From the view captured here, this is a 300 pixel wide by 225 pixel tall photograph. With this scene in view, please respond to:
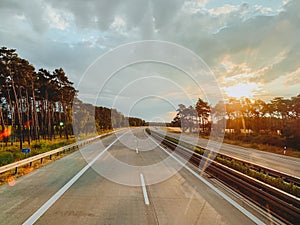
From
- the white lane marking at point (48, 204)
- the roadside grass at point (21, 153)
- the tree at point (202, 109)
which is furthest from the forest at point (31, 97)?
the tree at point (202, 109)

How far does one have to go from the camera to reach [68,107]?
57.6 meters

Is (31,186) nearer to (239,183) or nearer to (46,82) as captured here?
(239,183)

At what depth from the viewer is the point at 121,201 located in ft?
21.2

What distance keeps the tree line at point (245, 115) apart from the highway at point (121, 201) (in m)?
32.3

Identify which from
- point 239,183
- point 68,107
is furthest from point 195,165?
point 68,107

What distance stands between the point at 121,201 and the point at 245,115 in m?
59.4

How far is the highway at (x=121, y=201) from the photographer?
5184 millimetres

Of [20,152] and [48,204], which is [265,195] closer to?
[48,204]

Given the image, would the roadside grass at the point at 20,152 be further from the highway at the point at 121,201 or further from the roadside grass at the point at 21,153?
the highway at the point at 121,201

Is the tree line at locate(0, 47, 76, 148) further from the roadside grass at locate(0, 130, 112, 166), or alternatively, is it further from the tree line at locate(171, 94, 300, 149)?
the tree line at locate(171, 94, 300, 149)

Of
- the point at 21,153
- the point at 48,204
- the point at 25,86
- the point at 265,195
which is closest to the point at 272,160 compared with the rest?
the point at 265,195

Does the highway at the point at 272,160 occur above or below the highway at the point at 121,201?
below

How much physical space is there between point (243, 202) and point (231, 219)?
1522 millimetres

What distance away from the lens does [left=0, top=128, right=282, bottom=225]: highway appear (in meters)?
5.18
